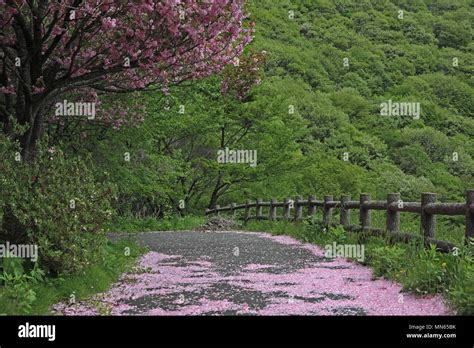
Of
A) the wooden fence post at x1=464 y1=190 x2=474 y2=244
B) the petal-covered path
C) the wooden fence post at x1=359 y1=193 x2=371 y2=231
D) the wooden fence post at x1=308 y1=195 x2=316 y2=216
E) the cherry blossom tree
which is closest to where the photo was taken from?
the petal-covered path

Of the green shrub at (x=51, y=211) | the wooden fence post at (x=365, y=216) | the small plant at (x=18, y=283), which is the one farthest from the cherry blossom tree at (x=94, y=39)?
the wooden fence post at (x=365, y=216)

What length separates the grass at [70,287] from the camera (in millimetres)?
5941

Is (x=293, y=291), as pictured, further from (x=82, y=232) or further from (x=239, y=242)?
(x=239, y=242)

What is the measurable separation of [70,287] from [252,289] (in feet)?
8.61

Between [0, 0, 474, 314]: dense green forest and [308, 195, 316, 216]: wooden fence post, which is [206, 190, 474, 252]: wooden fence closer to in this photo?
[0, 0, 474, 314]: dense green forest

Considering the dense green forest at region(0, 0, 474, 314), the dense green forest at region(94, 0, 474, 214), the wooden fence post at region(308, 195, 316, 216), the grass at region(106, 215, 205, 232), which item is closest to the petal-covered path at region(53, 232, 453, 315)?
the dense green forest at region(0, 0, 474, 314)

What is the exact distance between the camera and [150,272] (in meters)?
10.0

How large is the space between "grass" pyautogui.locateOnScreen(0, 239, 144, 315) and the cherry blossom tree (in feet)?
8.10

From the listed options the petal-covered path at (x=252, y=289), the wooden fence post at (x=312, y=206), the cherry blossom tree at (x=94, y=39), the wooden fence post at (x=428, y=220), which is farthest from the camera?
the wooden fence post at (x=312, y=206)

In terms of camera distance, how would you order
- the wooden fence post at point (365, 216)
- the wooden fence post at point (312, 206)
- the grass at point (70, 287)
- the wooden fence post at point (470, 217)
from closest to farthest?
1. the grass at point (70, 287)
2. the wooden fence post at point (470, 217)
3. the wooden fence post at point (365, 216)
4. the wooden fence post at point (312, 206)

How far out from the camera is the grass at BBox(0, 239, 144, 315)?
19.5ft

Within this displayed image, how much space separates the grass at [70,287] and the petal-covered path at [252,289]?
0.19 meters

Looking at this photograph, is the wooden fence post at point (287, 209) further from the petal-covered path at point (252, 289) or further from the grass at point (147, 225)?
the petal-covered path at point (252, 289)
